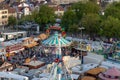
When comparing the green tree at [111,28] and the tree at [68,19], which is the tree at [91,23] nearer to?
the green tree at [111,28]

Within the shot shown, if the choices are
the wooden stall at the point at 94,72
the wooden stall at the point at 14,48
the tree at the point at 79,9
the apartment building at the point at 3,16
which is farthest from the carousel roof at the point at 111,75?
the apartment building at the point at 3,16

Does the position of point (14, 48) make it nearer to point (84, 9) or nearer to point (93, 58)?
point (93, 58)

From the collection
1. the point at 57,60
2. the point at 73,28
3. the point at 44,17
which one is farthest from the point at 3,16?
the point at 57,60

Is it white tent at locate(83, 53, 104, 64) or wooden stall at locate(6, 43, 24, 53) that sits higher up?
wooden stall at locate(6, 43, 24, 53)

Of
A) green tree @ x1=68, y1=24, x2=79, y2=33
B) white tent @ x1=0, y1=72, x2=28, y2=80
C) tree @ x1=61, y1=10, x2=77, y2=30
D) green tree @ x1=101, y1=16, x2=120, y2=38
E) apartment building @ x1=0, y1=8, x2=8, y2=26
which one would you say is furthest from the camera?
apartment building @ x1=0, y1=8, x2=8, y2=26

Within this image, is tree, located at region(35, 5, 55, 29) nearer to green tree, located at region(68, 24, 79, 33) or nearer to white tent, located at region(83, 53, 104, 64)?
green tree, located at region(68, 24, 79, 33)

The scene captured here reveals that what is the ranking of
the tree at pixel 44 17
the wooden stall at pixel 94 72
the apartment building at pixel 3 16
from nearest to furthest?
the wooden stall at pixel 94 72 → the tree at pixel 44 17 → the apartment building at pixel 3 16

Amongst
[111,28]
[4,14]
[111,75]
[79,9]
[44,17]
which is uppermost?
[79,9]

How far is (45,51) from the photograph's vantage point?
15.1 meters

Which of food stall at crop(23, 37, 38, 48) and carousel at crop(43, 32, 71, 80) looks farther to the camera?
food stall at crop(23, 37, 38, 48)

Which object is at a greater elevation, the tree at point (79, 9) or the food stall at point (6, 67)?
the tree at point (79, 9)

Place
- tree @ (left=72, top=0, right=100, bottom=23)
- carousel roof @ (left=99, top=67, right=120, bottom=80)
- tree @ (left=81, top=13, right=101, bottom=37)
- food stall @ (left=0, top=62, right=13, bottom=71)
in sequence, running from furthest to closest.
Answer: tree @ (left=72, top=0, right=100, bottom=23), tree @ (left=81, top=13, right=101, bottom=37), food stall @ (left=0, top=62, right=13, bottom=71), carousel roof @ (left=99, top=67, right=120, bottom=80)

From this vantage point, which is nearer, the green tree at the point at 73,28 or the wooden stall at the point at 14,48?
the wooden stall at the point at 14,48

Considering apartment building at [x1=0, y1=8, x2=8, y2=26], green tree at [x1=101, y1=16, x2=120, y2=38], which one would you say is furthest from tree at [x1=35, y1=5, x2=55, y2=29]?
green tree at [x1=101, y1=16, x2=120, y2=38]
